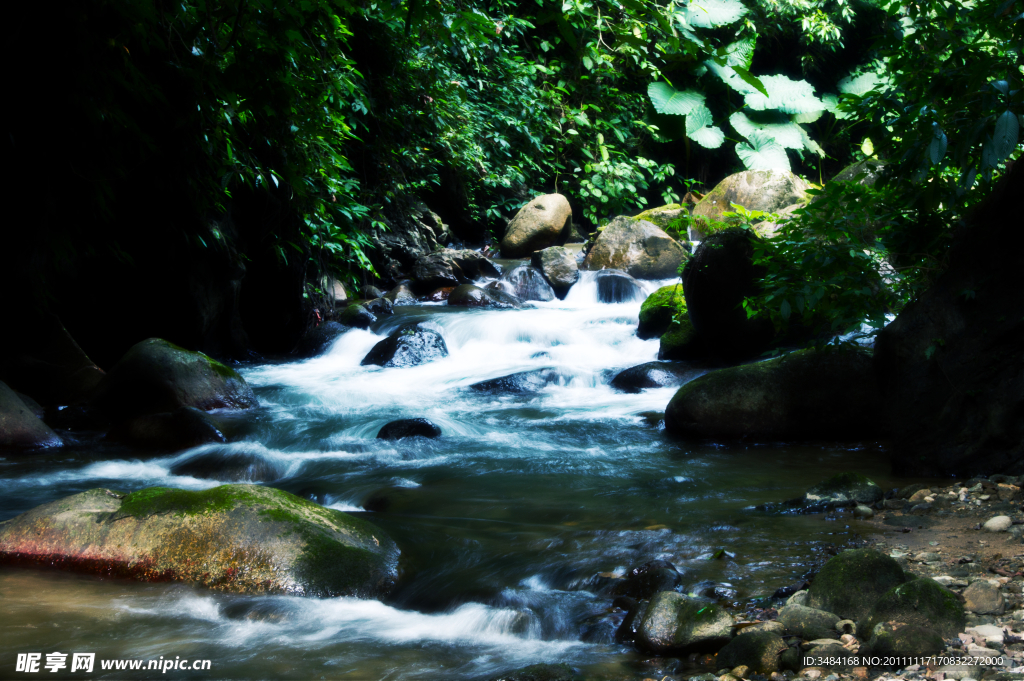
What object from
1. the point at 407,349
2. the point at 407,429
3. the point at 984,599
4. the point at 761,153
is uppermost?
the point at 761,153

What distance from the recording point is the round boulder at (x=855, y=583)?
2264mm

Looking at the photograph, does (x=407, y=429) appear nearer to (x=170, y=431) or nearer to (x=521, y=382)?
(x=170, y=431)

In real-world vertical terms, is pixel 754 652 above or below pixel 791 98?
below

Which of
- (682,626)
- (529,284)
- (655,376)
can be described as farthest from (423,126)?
(682,626)

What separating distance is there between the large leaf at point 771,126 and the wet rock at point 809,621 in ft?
54.6

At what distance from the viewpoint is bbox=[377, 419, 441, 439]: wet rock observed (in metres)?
5.70

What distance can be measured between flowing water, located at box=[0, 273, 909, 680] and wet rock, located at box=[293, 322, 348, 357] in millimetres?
1265

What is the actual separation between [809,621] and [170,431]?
4856 millimetres

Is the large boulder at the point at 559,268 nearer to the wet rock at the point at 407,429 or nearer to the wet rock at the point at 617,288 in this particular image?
the wet rock at the point at 617,288

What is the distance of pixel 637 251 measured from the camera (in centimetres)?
1270

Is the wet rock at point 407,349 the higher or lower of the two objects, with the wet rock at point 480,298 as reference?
lower

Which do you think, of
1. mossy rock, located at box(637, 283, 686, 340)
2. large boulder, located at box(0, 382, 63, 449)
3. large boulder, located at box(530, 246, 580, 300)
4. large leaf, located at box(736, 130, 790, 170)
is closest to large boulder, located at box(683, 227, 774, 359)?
mossy rock, located at box(637, 283, 686, 340)

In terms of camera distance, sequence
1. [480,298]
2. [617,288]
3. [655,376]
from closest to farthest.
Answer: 1. [655,376]
2. [480,298]
3. [617,288]

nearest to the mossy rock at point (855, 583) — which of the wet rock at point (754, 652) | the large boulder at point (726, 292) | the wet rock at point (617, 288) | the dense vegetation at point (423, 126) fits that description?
the wet rock at point (754, 652)
